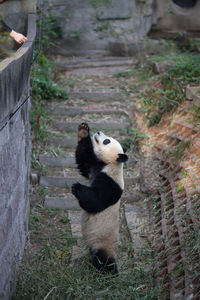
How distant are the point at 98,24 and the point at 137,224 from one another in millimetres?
6729

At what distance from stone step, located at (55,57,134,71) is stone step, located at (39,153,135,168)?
3418mm

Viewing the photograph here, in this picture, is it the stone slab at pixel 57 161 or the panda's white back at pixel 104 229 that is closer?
the panda's white back at pixel 104 229

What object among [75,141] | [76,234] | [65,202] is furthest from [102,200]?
[75,141]

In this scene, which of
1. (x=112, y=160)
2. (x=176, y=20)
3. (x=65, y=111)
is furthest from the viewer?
(x=176, y=20)

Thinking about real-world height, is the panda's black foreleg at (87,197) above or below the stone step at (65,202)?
above

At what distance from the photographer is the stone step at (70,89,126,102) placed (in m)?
8.55

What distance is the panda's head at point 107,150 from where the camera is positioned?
5.00m

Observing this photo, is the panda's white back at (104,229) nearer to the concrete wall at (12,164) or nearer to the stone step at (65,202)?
the concrete wall at (12,164)

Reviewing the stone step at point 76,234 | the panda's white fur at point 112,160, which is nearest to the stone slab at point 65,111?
the stone step at point 76,234

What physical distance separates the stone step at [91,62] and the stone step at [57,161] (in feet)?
11.2

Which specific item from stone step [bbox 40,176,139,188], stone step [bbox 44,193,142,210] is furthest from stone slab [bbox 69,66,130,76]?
stone step [bbox 44,193,142,210]

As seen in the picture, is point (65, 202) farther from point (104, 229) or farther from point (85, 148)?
point (104, 229)

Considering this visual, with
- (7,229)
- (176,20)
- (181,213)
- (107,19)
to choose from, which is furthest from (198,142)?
(176,20)

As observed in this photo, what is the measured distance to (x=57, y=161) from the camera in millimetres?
6922
